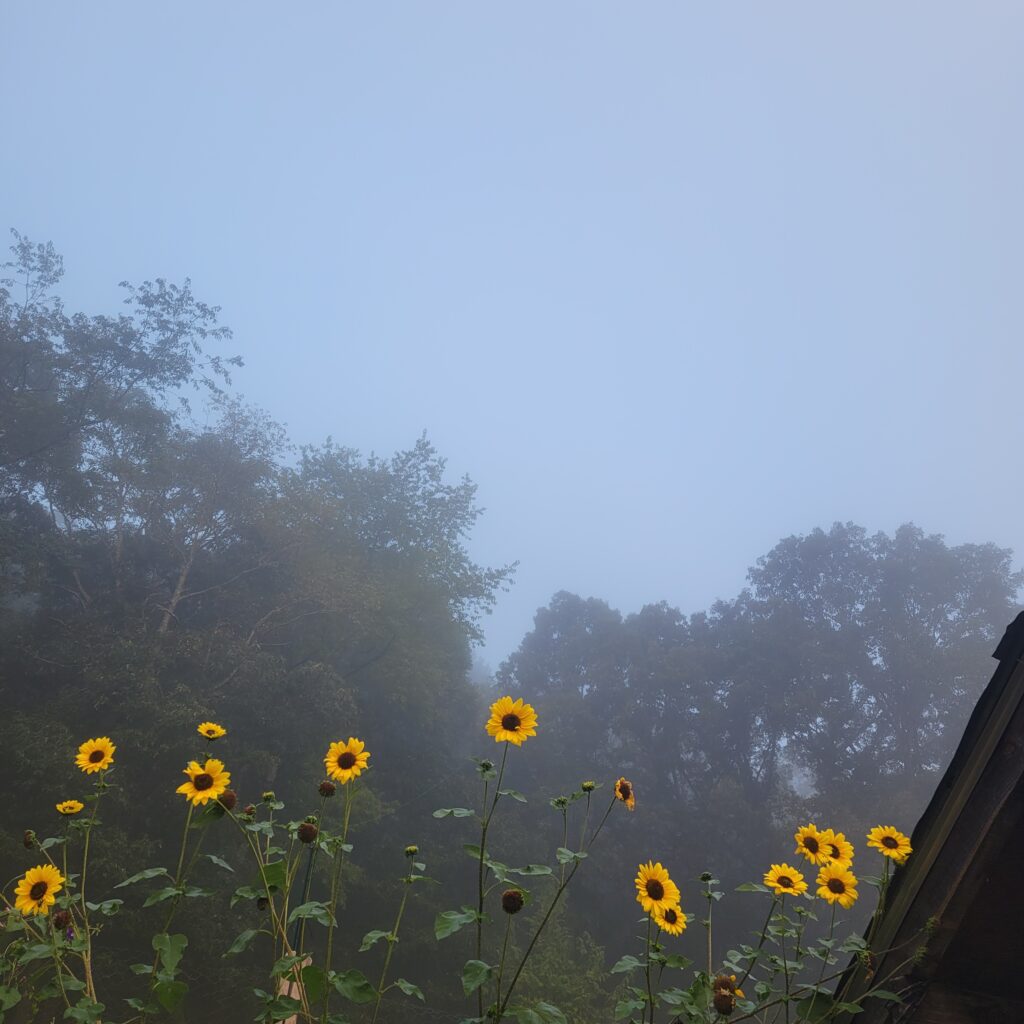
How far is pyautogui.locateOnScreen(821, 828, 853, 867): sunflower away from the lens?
1.62 meters

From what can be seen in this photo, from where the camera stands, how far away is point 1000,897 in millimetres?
1219

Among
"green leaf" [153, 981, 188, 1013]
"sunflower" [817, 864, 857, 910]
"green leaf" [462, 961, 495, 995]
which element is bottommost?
"green leaf" [153, 981, 188, 1013]

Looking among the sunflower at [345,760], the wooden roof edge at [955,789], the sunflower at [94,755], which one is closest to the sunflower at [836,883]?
the wooden roof edge at [955,789]

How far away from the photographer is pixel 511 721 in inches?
70.2

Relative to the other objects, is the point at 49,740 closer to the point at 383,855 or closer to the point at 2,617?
the point at 2,617

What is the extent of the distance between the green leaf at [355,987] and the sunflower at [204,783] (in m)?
0.57

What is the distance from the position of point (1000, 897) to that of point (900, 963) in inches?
9.0

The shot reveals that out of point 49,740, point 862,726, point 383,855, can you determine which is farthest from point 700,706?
point 49,740

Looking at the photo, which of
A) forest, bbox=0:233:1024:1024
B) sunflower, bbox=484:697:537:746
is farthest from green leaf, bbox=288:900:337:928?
forest, bbox=0:233:1024:1024

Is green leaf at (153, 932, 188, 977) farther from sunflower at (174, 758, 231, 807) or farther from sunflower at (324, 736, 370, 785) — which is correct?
sunflower at (324, 736, 370, 785)

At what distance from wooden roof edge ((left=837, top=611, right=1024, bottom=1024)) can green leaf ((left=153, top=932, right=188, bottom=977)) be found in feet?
4.12

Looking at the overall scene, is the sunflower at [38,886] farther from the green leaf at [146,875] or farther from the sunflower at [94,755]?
the green leaf at [146,875]

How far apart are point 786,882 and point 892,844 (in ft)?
0.85

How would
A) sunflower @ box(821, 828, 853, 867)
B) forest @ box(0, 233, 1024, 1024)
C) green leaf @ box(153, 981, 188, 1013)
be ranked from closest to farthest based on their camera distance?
green leaf @ box(153, 981, 188, 1013) < sunflower @ box(821, 828, 853, 867) < forest @ box(0, 233, 1024, 1024)
